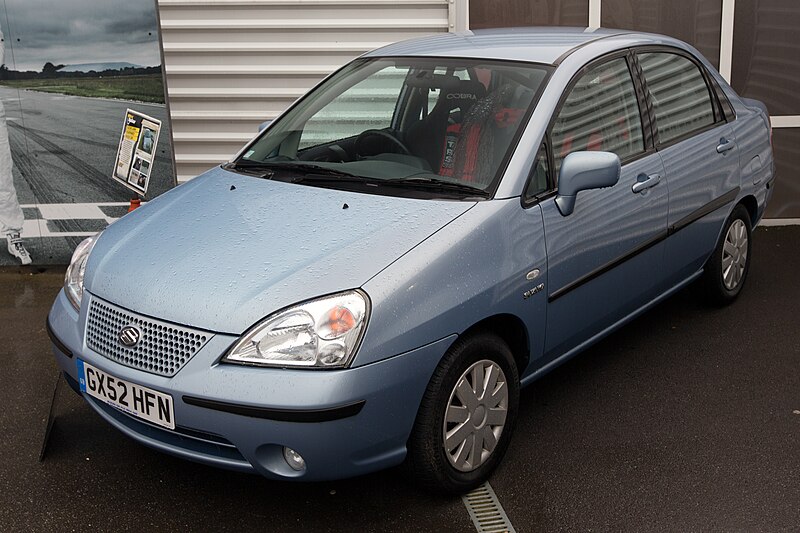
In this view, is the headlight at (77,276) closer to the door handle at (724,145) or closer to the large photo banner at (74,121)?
the large photo banner at (74,121)

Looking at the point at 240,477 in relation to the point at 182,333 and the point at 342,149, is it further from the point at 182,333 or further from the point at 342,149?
the point at 342,149

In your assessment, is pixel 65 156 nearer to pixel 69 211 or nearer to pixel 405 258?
pixel 69 211

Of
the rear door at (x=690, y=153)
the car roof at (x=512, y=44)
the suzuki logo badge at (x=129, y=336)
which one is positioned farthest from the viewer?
the rear door at (x=690, y=153)

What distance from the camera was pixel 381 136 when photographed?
4.23m

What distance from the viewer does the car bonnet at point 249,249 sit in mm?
3123

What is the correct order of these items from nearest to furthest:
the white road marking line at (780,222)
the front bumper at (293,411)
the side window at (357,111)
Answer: the front bumper at (293,411) < the side window at (357,111) < the white road marking line at (780,222)

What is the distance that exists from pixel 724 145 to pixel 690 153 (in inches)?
15.3

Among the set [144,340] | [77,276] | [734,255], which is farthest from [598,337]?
[77,276]

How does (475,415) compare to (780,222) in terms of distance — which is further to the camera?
(780,222)

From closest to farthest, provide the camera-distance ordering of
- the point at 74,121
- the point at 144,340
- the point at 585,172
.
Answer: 1. the point at 144,340
2. the point at 585,172
3. the point at 74,121

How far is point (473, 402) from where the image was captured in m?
3.44

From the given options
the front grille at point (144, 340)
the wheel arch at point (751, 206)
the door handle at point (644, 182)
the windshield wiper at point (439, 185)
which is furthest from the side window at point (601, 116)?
the front grille at point (144, 340)

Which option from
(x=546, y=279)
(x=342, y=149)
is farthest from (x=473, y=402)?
(x=342, y=149)

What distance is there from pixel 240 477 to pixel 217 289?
0.92 metres
